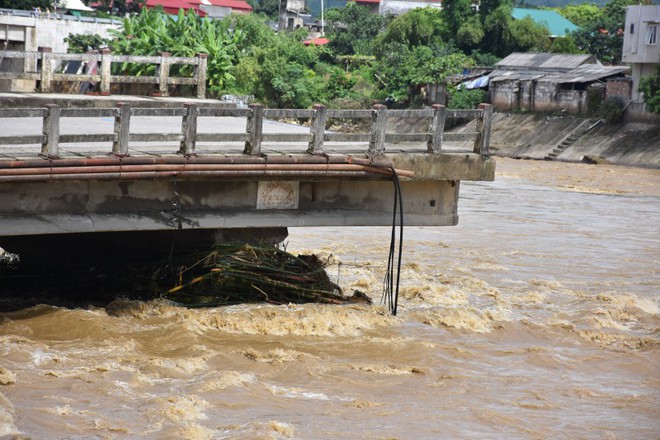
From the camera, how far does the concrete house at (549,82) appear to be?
49031mm

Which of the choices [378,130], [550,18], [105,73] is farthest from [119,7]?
[378,130]

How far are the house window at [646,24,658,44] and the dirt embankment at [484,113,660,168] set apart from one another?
4405 millimetres

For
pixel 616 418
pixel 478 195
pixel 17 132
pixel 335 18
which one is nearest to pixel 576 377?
pixel 616 418

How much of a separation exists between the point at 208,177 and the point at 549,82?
39.8m

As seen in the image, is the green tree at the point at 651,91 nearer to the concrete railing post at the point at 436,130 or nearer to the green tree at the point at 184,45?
the green tree at the point at 184,45

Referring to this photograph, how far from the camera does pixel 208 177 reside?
12.7 metres

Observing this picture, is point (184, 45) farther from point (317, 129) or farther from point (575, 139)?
point (575, 139)

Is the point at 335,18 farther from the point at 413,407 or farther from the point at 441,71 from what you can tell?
the point at 413,407

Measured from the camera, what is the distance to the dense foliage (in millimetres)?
52156

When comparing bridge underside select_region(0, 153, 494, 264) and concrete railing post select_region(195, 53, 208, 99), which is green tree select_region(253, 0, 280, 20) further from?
bridge underside select_region(0, 153, 494, 264)

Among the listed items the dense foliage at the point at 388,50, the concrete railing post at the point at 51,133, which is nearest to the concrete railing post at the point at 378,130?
the concrete railing post at the point at 51,133

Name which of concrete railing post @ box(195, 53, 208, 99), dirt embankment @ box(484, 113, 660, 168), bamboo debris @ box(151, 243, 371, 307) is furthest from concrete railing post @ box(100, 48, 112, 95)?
dirt embankment @ box(484, 113, 660, 168)

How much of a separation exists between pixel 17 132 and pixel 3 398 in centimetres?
557

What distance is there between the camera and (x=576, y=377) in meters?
12.3
